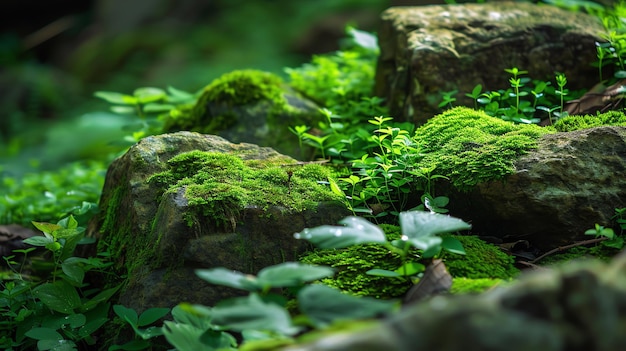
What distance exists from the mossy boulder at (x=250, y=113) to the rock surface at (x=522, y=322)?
216 cm

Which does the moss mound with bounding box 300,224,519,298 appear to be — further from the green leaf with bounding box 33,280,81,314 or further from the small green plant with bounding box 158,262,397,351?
the green leaf with bounding box 33,280,81,314

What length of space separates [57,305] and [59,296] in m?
0.04

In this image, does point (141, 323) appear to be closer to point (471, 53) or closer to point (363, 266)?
point (363, 266)

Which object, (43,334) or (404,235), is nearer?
(404,235)

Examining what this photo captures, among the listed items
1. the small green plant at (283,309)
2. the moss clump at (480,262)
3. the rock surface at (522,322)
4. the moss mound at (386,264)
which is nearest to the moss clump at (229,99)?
the moss mound at (386,264)

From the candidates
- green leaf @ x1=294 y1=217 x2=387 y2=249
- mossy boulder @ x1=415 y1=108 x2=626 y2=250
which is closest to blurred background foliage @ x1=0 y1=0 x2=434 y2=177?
mossy boulder @ x1=415 y1=108 x2=626 y2=250

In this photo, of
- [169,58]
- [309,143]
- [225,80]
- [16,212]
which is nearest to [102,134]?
[169,58]

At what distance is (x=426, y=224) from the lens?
187cm

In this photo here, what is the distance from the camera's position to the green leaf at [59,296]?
241cm

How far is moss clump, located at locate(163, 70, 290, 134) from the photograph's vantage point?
11.3ft

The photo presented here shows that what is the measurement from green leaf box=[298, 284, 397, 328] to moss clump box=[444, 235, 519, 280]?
0.82 meters

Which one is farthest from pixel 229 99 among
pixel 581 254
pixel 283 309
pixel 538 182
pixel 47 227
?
pixel 283 309

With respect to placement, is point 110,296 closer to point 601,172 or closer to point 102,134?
point 601,172

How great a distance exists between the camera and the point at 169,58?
9.68m
